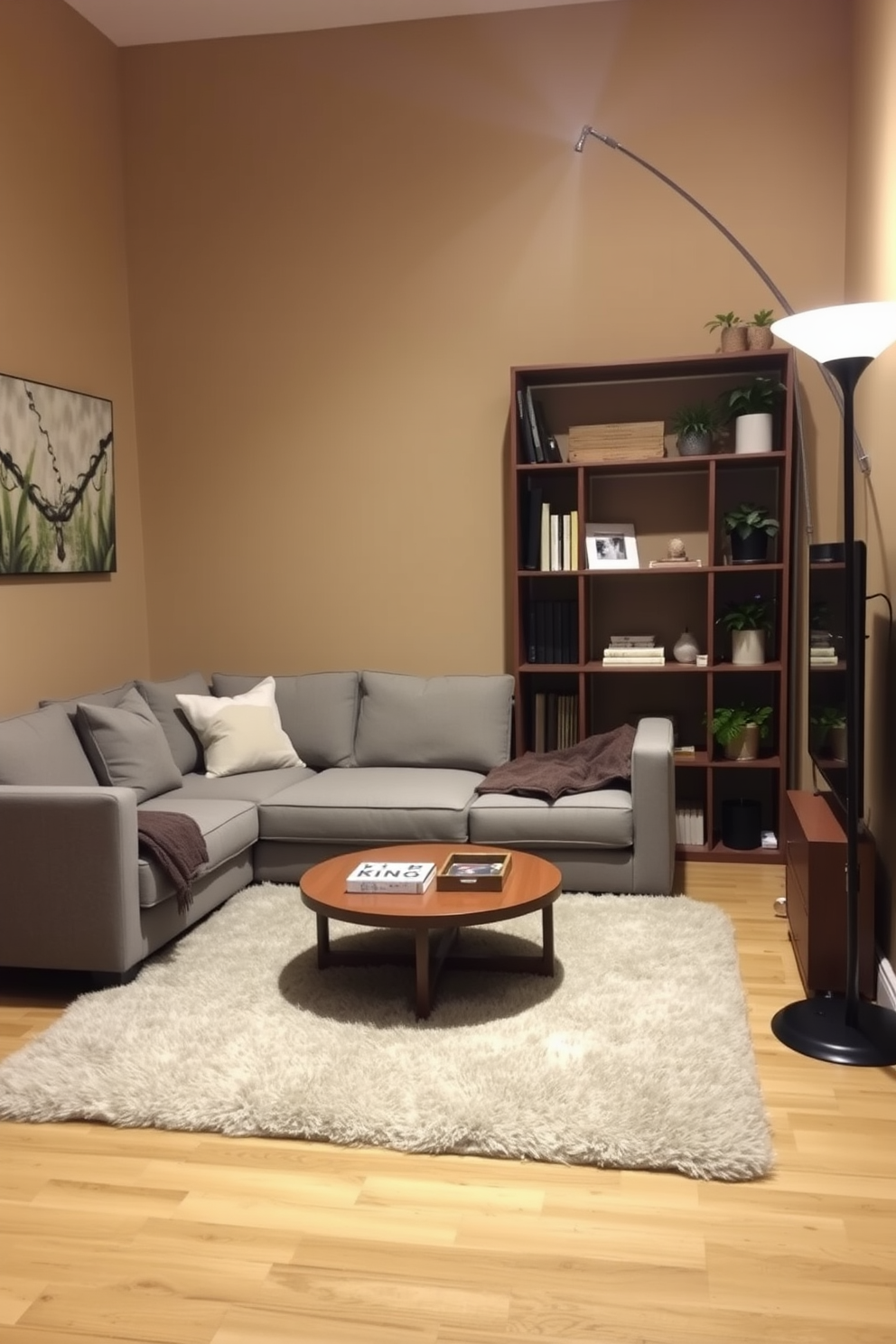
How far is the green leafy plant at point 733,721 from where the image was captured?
14.8 ft

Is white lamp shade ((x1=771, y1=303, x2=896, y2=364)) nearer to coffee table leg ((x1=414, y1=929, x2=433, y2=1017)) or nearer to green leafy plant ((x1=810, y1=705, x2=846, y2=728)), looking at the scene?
green leafy plant ((x1=810, y1=705, x2=846, y2=728))

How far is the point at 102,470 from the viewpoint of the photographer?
4930 millimetres

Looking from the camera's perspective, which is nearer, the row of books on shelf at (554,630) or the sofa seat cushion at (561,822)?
the sofa seat cushion at (561,822)

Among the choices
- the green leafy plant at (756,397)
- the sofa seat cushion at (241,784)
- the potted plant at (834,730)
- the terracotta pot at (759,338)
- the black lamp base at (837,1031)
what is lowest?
the black lamp base at (837,1031)

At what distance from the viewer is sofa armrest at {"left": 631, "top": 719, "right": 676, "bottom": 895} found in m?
3.92

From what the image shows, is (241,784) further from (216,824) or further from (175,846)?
(175,846)

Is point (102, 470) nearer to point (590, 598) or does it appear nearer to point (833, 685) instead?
point (590, 598)

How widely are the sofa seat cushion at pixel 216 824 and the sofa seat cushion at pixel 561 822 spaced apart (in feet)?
2.75

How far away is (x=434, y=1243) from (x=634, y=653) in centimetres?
292

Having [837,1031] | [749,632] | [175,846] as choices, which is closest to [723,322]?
[749,632]

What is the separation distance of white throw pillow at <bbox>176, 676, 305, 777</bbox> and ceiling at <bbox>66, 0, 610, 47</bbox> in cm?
295

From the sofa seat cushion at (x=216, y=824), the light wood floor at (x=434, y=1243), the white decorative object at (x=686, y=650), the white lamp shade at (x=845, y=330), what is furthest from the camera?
the white decorative object at (x=686, y=650)

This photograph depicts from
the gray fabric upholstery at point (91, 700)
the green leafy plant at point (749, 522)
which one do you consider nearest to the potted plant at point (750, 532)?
the green leafy plant at point (749, 522)

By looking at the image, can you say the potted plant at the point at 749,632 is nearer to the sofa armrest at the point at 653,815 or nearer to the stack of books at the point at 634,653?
the stack of books at the point at 634,653
